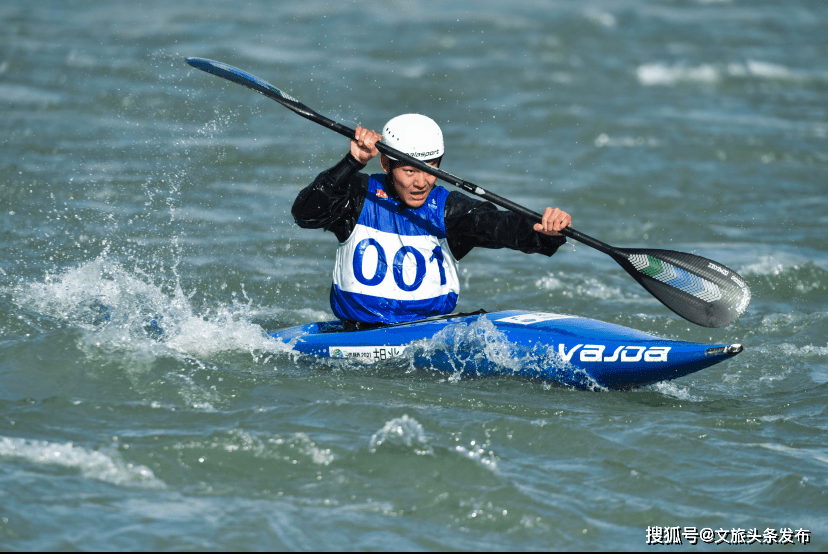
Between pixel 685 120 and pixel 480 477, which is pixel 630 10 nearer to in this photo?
pixel 685 120

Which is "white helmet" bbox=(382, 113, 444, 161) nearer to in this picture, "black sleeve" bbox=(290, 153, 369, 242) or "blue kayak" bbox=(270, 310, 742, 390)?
"black sleeve" bbox=(290, 153, 369, 242)

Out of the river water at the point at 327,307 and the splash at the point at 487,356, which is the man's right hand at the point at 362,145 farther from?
the river water at the point at 327,307

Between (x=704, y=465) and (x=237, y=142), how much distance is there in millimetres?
9116

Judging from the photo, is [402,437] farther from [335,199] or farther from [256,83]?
[256,83]

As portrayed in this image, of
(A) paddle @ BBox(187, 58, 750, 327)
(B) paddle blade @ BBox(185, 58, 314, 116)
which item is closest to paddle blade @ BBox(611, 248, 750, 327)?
(A) paddle @ BBox(187, 58, 750, 327)

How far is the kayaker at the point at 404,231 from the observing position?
5379 millimetres

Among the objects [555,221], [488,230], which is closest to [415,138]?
[488,230]

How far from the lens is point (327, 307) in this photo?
7.41 metres

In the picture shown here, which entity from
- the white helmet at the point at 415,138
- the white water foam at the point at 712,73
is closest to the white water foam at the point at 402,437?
the white helmet at the point at 415,138

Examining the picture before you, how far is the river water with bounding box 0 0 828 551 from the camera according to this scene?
387 cm

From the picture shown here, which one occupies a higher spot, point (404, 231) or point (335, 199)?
point (335, 199)

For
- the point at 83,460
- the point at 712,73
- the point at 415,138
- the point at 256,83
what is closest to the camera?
the point at 83,460

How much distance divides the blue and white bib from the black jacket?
6 centimetres

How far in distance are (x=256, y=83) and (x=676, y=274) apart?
3.04m
